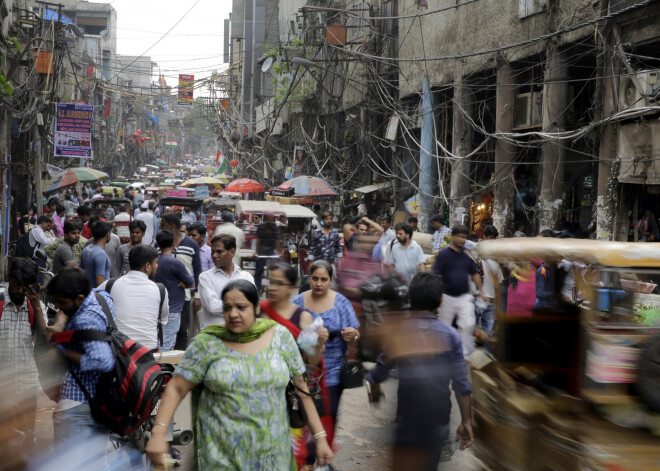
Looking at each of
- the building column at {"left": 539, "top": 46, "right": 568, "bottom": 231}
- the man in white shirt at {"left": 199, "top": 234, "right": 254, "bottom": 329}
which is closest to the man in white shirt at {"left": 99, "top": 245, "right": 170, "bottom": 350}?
the man in white shirt at {"left": 199, "top": 234, "right": 254, "bottom": 329}

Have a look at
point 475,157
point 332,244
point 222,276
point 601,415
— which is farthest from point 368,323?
point 475,157

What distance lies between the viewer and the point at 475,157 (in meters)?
20.1

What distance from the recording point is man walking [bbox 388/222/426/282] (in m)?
9.62

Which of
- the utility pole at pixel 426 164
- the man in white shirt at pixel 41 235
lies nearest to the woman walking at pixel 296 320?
the man in white shirt at pixel 41 235

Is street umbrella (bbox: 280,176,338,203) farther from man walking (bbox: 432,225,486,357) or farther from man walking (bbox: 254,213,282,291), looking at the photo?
man walking (bbox: 432,225,486,357)

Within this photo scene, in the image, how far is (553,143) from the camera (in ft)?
49.6

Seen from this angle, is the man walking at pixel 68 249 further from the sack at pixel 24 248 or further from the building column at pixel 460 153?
the building column at pixel 460 153

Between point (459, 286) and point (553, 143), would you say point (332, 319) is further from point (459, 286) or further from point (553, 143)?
point (553, 143)

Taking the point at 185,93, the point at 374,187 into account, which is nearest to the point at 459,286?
the point at 374,187

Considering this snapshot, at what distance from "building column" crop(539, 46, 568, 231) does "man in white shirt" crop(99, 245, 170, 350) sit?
11.2 m

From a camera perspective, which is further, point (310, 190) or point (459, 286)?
point (310, 190)

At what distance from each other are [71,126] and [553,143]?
55.5 feet

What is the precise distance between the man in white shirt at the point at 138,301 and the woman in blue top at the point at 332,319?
127 centimetres

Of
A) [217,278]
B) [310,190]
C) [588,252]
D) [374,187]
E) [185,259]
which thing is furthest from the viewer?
[374,187]
